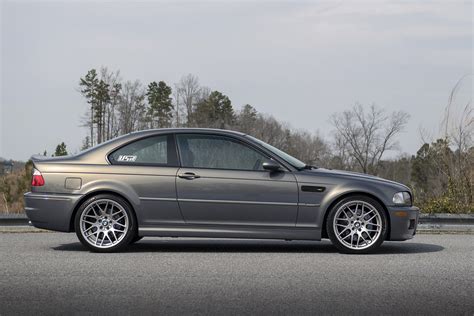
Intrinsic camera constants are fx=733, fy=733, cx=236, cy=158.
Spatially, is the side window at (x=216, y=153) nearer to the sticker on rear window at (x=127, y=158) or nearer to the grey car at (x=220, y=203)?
the grey car at (x=220, y=203)

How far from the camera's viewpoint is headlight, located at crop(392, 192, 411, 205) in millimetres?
9016

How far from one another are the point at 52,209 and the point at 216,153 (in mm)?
2137

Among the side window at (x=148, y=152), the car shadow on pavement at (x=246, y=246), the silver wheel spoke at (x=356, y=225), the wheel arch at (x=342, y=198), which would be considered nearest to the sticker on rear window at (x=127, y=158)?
the side window at (x=148, y=152)

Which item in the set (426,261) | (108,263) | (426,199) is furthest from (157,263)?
(426,199)

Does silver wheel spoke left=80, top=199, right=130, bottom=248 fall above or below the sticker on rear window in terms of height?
below

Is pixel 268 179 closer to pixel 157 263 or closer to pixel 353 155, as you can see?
pixel 157 263

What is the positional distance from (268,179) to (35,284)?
3291 mm

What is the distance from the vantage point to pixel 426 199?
606 inches

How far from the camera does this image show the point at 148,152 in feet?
30.1

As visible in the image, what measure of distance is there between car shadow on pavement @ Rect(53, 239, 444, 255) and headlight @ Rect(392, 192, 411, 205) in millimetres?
635

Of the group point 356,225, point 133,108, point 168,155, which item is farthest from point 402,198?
point 133,108

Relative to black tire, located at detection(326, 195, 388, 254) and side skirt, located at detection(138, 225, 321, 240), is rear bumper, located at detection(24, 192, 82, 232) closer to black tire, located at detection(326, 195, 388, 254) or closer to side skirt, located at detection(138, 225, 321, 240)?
side skirt, located at detection(138, 225, 321, 240)

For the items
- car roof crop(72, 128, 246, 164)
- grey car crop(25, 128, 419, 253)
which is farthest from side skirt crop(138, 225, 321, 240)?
car roof crop(72, 128, 246, 164)

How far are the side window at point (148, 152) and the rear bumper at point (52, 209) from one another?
717 millimetres
